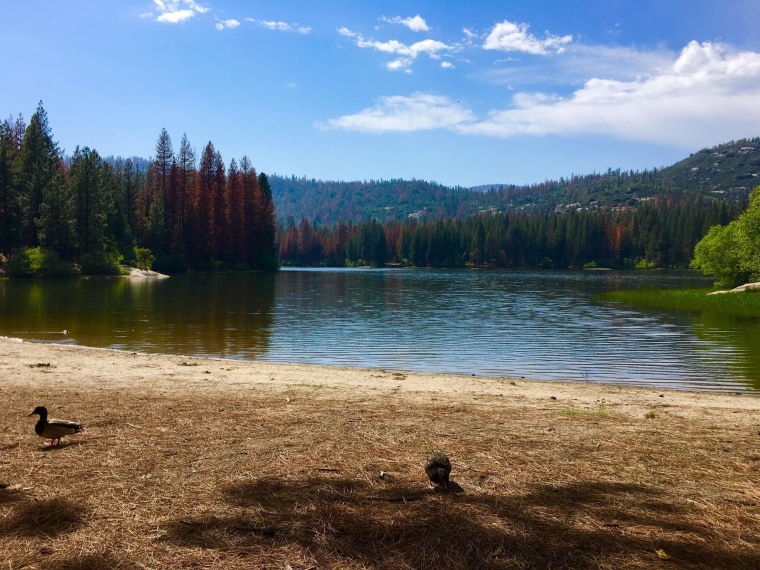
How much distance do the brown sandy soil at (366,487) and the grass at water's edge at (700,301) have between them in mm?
36606

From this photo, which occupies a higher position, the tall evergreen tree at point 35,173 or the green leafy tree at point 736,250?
the tall evergreen tree at point 35,173

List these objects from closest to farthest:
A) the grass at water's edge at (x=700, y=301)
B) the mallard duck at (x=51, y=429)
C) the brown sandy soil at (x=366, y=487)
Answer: the brown sandy soil at (x=366, y=487)
the mallard duck at (x=51, y=429)
the grass at water's edge at (x=700, y=301)

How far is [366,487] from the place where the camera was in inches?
228

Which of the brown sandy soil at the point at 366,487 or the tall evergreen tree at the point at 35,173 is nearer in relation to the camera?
the brown sandy soil at the point at 366,487

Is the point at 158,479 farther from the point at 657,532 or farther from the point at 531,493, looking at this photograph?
the point at 657,532

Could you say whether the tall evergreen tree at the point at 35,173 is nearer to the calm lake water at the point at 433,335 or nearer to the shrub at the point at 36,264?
the shrub at the point at 36,264

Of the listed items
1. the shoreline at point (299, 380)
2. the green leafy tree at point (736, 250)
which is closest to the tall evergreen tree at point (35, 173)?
the shoreline at point (299, 380)

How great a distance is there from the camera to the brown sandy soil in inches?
Answer: 175

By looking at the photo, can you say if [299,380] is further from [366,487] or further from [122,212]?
[122,212]

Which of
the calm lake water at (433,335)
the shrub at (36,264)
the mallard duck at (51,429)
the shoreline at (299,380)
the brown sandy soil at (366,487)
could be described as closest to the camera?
the brown sandy soil at (366,487)

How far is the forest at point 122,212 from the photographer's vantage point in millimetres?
82938

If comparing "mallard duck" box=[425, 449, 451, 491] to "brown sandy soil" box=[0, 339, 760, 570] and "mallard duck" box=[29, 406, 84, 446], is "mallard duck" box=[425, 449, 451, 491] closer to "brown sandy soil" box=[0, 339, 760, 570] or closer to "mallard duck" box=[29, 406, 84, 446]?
"brown sandy soil" box=[0, 339, 760, 570]

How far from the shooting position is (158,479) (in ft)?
19.5

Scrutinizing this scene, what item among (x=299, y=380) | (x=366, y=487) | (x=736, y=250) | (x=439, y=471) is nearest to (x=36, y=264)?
(x=299, y=380)
